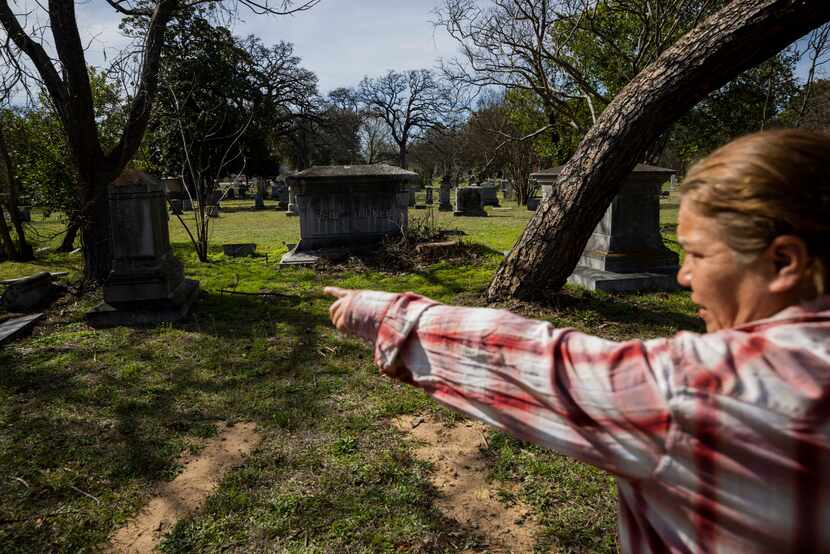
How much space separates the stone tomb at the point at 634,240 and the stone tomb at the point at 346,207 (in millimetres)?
3641

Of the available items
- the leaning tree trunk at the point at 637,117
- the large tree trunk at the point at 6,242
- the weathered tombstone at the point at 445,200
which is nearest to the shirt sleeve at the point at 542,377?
the leaning tree trunk at the point at 637,117

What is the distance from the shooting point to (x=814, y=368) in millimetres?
631

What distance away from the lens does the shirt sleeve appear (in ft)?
2.28

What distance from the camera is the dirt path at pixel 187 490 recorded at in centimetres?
245

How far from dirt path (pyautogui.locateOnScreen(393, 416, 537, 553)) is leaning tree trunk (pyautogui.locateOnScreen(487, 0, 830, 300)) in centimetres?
293

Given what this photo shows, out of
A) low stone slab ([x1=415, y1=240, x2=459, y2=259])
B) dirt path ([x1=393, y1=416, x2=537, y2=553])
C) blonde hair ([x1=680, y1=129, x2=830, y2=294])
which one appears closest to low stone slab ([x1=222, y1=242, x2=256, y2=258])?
low stone slab ([x1=415, y1=240, x2=459, y2=259])

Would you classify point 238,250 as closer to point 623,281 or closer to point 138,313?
point 138,313

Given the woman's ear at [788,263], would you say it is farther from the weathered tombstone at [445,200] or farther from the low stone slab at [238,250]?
the weathered tombstone at [445,200]

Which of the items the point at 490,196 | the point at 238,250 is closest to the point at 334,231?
the point at 238,250

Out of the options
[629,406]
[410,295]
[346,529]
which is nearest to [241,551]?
[346,529]

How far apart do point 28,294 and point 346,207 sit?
5.21 m

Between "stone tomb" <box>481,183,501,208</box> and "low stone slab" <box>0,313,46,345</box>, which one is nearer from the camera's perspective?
"low stone slab" <box>0,313,46,345</box>

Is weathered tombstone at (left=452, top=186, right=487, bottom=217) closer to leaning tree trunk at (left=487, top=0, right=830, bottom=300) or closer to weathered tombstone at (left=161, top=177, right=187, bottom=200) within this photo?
leaning tree trunk at (left=487, top=0, right=830, bottom=300)

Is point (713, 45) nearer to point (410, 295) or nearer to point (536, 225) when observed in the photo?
point (536, 225)
